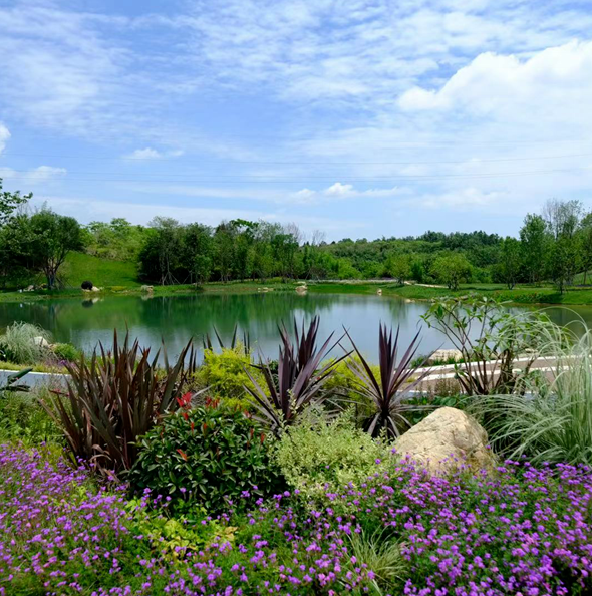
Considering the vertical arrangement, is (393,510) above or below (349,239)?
below

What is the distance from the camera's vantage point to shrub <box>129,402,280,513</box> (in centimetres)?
273

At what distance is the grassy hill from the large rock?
46.7m

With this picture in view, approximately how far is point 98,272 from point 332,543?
5178 cm

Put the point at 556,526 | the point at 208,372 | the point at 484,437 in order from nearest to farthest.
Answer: the point at 556,526 → the point at 484,437 → the point at 208,372

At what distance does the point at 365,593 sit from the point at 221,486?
1098 mm

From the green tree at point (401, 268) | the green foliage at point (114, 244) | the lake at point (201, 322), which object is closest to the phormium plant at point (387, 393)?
the lake at point (201, 322)

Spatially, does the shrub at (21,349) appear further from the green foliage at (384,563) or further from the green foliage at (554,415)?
the green foliage at (384,563)

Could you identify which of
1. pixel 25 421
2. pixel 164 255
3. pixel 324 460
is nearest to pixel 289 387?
pixel 324 460

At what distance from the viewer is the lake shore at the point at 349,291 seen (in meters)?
30.3

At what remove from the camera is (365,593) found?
1898mm

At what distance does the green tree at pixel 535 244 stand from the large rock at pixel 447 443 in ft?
117

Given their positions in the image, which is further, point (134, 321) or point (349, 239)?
point (349, 239)

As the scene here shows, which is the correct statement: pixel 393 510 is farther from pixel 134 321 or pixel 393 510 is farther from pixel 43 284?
pixel 43 284

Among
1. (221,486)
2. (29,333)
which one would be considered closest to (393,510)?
(221,486)
